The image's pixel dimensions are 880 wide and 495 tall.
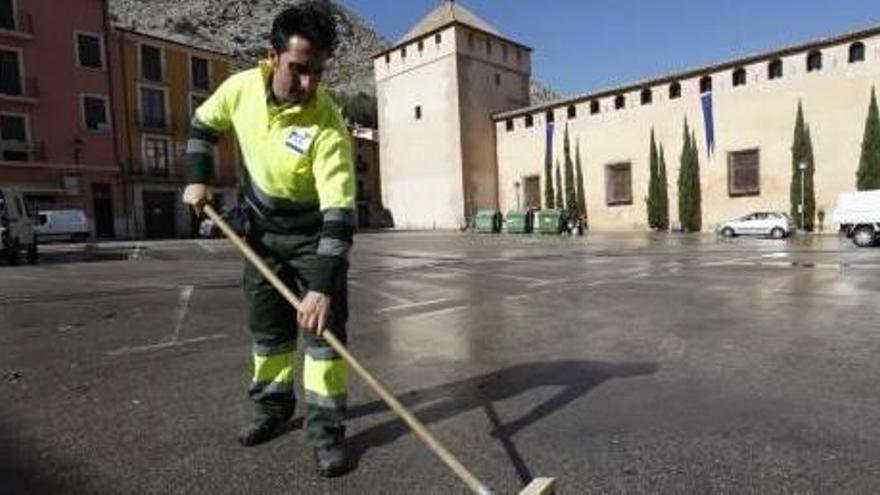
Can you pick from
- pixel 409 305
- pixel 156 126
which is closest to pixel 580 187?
pixel 156 126

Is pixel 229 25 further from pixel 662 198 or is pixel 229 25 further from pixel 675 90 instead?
pixel 662 198

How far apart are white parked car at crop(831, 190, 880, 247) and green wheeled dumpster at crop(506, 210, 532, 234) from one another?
19.1 m

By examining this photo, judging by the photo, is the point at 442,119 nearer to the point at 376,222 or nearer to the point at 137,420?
the point at 376,222

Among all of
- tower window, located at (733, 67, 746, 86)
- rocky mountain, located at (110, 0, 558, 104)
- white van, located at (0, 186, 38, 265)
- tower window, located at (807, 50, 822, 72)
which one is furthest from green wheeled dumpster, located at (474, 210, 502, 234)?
rocky mountain, located at (110, 0, 558, 104)

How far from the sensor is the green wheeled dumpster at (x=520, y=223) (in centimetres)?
4453

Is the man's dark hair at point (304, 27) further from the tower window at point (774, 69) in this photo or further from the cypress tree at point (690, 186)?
the cypress tree at point (690, 186)

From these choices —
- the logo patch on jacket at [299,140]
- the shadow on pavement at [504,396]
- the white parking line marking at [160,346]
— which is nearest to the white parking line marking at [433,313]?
the white parking line marking at [160,346]

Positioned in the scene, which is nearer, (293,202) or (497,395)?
(293,202)

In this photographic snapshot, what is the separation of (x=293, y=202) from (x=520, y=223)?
135ft

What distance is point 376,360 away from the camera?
5867 millimetres

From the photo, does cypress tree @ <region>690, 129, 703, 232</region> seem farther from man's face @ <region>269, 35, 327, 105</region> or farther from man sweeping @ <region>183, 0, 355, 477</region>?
A: man's face @ <region>269, 35, 327, 105</region>

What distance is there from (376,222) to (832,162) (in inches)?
1283

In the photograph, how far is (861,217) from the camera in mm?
26219

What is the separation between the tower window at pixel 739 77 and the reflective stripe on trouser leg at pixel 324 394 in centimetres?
4082
